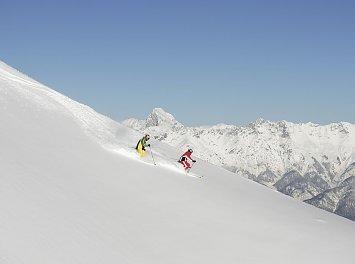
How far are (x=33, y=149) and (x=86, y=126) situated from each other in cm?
970

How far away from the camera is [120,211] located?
16.4 meters

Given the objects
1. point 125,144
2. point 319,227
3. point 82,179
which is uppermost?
point 125,144

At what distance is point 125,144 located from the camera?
29719 mm

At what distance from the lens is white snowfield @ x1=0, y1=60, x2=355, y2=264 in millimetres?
12547

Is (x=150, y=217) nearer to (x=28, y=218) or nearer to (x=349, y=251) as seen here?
(x=28, y=218)

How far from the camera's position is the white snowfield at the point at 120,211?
1255 centimetres

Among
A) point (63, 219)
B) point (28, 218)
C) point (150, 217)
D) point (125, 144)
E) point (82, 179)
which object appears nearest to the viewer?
point (28, 218)

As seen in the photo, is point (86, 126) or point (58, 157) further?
point (86, 126)

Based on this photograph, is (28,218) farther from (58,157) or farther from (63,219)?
(58,157)

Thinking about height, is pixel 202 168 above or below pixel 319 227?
above

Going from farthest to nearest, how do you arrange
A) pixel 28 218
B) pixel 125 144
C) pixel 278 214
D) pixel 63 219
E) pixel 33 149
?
pixel 125 144, pixel 278 214, pixel 33 149, pixel 63 219, pixel 28 218

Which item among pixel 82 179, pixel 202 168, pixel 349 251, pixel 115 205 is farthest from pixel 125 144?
pixel 349 251

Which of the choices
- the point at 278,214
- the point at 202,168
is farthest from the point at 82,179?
the point at 202,168

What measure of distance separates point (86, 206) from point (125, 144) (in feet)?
47.0
